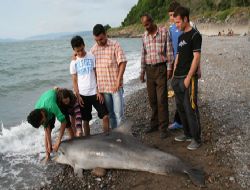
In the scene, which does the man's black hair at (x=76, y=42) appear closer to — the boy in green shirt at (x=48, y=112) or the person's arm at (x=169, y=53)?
the boy in green shirt at (x=48, y=112)

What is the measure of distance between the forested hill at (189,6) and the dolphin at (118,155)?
4958 cm

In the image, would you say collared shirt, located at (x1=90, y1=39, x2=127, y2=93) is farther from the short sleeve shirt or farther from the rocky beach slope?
the rocky beach slope

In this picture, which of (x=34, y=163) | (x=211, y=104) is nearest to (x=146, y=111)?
(x=211, y=104)

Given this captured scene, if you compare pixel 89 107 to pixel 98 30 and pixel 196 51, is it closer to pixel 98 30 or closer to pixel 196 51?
pixel 98 30

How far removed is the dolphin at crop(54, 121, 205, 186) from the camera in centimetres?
593

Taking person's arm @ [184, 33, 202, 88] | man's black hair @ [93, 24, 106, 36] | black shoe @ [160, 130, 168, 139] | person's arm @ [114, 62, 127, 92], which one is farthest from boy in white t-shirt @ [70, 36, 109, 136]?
person's arm @ [184, 33, 202, 88]

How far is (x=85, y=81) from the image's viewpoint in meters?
7.07

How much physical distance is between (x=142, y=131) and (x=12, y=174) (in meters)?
2.98

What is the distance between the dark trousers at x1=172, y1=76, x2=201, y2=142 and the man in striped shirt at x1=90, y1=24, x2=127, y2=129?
1.15 m

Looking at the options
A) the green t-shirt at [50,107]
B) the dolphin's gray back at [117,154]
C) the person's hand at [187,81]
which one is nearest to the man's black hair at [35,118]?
the green t-shirt at [50,107]

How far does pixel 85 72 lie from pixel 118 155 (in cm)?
180

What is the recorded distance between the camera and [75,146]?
6.79 metres

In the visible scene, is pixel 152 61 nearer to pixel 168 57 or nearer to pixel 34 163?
pixel 168 57

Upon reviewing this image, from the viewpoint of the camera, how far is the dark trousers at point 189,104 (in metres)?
6.32
